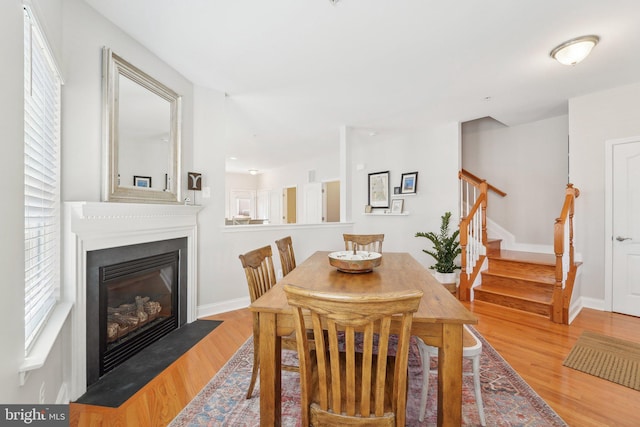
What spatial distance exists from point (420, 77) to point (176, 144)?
2635 millimetres

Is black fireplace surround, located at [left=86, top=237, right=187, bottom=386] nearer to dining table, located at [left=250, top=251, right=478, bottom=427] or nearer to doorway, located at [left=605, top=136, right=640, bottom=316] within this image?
dining table, located at [left=250, top=251, right=478, bottom=427]

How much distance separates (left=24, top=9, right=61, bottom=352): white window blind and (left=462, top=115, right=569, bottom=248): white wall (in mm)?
5523

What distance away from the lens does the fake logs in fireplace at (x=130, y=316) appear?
217 cm

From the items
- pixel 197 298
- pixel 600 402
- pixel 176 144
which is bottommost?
pixel 600 402

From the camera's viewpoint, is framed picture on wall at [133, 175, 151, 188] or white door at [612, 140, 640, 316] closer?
framed picture on wall at [133, 175, 151, 188]

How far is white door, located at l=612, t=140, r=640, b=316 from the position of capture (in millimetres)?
3117

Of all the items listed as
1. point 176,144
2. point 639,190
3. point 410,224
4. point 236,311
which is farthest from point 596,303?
point 176,144

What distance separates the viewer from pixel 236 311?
3352 millimetres

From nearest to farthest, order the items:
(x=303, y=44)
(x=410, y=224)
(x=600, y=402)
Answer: (x=600, y=402), (x=303, y=44), (x=410, y=224)

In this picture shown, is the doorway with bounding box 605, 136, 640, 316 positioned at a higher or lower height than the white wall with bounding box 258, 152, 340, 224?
lower

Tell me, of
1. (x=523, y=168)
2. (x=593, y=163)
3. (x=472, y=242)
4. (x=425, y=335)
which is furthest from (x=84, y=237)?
(x=523, y=168)

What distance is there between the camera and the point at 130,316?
2.36m

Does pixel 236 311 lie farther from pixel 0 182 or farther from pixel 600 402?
pixel 600 402

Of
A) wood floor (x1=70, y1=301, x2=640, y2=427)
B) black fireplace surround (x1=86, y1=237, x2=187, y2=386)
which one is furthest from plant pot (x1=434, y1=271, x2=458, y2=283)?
black fireplace surround (x1=86, y1=237, x2=187, y2=386)
